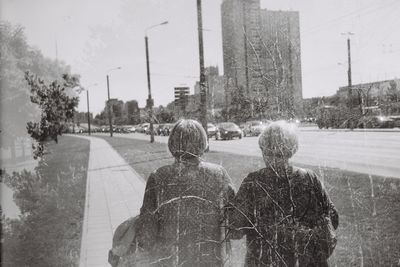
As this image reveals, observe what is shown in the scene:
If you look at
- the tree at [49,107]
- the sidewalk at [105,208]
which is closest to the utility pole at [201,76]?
the sidewalk at [105,208]

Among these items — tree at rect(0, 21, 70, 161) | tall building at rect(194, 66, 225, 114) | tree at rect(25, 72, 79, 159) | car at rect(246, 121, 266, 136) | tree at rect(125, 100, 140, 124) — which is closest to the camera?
car at rect(246, 121, 266, 136)

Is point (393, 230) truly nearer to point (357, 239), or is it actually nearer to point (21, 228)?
point (357, 239)

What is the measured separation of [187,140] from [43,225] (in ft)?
15.6

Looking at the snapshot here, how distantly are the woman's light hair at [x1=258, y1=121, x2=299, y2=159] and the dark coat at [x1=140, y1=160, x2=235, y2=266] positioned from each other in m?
0.25

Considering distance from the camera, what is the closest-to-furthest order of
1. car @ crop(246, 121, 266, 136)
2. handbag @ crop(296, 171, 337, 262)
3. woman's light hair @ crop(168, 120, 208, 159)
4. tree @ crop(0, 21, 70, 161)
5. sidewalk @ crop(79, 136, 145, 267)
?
handbag @ crop(296, 171, 337, 262)
woman's light hair @ crop(168, 120, 208, 159)
car @ crop(246, 121, 266, 136)
tree @ crop(0, 21, 70, 161)
sidewalk @ crop(79, 136, 145, 267)

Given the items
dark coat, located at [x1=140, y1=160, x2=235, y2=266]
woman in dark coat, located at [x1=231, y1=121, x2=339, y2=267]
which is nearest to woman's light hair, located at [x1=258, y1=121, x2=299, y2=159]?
woman in dark coat, located at [x1=231, y1=121, x2=339, y2=267]

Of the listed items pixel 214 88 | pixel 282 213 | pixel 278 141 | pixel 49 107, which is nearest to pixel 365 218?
pixel 214 88

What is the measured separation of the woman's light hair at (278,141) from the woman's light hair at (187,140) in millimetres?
279

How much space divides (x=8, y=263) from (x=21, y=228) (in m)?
1.73

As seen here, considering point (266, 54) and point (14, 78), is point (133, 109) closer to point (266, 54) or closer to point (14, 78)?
point (14, 78)

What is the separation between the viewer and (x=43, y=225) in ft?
19.0

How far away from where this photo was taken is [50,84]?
666 cm

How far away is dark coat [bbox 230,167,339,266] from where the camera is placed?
174 cm

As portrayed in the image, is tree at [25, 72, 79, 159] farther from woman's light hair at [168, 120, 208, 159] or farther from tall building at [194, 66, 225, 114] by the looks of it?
woman's light hair at [168, 120, 208, 159]
